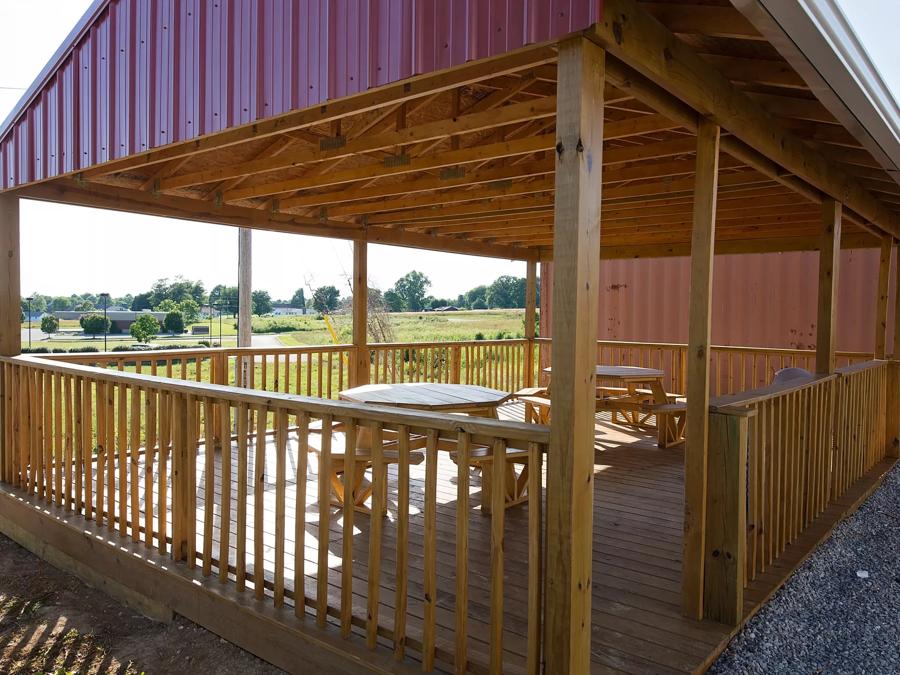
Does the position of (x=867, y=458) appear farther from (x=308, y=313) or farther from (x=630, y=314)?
(x=308, y=313)

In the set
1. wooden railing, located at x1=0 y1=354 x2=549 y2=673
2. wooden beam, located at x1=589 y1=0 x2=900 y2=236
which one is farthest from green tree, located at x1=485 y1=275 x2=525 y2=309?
wooden beam, located at x1=589 y1=0 x2=900 y2=236

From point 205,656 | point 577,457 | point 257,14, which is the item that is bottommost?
point 205,656

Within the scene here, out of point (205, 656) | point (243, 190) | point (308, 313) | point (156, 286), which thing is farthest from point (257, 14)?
point (156, 286)

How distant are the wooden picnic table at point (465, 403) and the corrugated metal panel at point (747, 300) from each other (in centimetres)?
346

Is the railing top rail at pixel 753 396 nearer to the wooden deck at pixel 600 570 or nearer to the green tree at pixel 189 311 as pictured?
the wooden deck at pixel 600 570

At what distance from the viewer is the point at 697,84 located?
98.5 inches

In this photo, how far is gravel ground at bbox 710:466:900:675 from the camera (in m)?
2.66

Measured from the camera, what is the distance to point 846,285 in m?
7.98

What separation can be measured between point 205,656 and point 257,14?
304 centimetres

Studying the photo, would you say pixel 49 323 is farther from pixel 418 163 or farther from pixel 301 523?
pixel 301 523

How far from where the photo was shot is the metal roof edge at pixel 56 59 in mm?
4117

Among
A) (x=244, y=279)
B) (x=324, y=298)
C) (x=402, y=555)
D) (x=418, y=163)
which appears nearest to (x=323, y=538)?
(x=402, y=555)

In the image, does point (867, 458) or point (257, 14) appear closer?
point (257, 14)

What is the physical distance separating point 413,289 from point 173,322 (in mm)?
10558
